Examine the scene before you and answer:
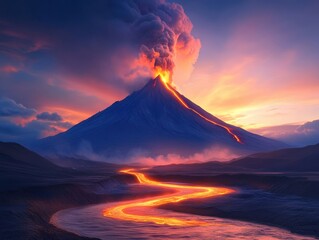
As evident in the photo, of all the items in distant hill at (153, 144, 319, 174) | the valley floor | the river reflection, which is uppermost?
distant hill at (153, 144, 319, 174)

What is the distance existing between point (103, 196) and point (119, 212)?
518 inches

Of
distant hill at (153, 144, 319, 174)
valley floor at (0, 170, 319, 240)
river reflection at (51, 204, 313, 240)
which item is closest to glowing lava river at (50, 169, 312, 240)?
river reflection at (51, 204, 313, 240)

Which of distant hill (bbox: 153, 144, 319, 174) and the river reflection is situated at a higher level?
distant hill (bbox: 153, 144, 319, 174)

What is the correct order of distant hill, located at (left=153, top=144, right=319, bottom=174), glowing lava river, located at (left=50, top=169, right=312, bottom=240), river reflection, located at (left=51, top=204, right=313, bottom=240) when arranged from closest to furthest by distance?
river reflection, located at (left=51, top=204, right=313, bottom=240), glowing lava river, located at (left=50, top=169, right=312, bottom=240), distant hill, located at (left=153, top=144, right=319, bottom=174)

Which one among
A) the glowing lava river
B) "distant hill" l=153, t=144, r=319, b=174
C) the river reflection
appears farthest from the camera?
"distant hill" l=153, t=144, r=319, b=174

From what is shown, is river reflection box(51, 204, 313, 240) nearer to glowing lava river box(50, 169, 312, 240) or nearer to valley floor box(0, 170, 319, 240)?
glowing lava river box(50, 169, 312, 240)

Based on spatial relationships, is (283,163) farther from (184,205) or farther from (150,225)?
(150,225)

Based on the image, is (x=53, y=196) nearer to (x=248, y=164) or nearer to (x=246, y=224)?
(x=246, y=224)

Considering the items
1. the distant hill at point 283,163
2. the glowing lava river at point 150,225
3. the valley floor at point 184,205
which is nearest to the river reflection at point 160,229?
the glowing lava river at point 150,225

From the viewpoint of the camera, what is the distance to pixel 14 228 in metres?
25.8

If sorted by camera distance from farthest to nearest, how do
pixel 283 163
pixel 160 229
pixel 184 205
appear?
pixel 283 163 < pixel 184 205 < pixel 160 229

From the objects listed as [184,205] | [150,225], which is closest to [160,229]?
[150,225]

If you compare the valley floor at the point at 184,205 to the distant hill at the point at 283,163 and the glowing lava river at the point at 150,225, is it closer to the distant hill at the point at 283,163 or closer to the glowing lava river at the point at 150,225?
the glowing lava river at the point at 150,225

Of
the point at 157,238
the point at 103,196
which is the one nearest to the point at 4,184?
the point at 103,196
